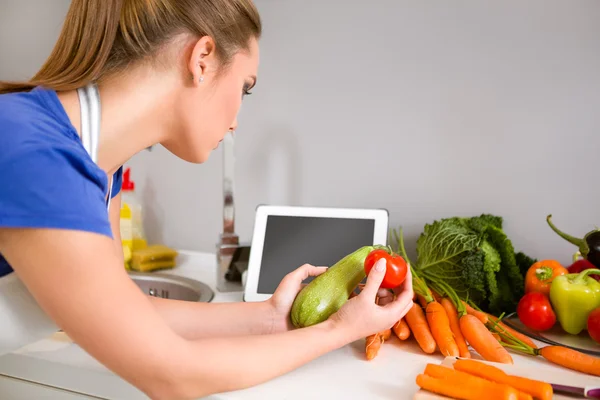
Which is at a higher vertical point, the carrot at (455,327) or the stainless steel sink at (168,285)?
the carrot at (455,327)

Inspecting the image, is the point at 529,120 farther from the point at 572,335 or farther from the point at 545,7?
the point at 572,335

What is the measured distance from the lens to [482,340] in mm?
968

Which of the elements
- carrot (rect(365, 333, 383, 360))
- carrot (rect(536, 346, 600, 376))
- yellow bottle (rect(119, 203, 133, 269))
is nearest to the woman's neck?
carrot (rect(365, 333, 383, 360))

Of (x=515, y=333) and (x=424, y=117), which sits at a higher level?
(x=424, y=117)

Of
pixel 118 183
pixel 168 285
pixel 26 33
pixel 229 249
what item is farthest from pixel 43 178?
pixel 26 33

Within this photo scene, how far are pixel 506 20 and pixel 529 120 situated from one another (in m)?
0.25

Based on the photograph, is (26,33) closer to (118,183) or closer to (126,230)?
(126,230)

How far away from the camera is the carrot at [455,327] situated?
98 cm

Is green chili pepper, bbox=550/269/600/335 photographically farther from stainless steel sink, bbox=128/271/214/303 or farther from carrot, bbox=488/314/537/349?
stainless steel sink, bbox=128/271/214/303

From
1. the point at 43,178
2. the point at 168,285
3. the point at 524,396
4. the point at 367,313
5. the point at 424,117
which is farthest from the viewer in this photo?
the point at 168,285

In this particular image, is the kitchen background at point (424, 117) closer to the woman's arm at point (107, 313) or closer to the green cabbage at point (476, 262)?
the green cabbage at point (476, 262)

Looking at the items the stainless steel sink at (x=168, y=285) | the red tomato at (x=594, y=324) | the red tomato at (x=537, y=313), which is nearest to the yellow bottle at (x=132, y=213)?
the stainless steel sink at (x=168, y=285)

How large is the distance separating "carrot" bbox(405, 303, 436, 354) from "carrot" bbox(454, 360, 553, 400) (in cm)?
13

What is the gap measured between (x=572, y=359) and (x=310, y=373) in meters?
0.44
